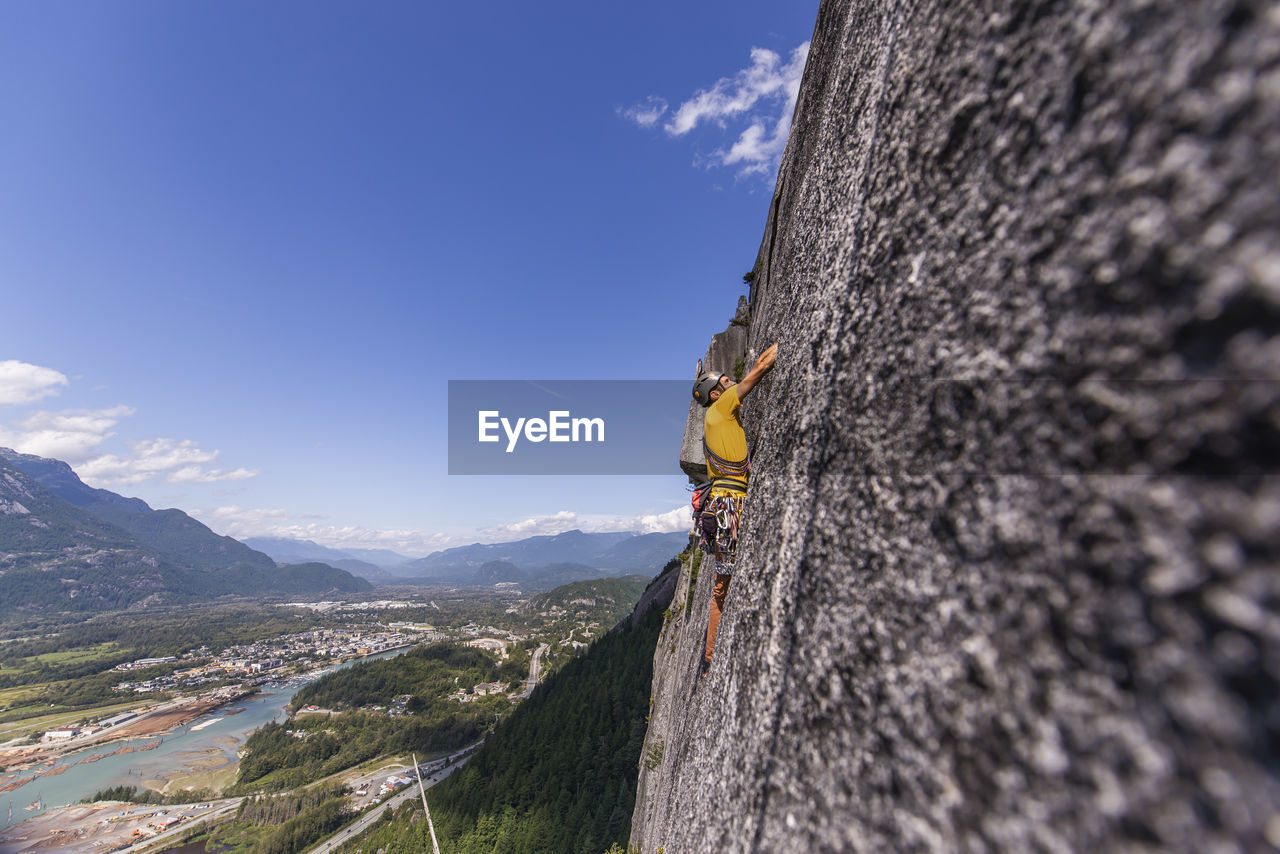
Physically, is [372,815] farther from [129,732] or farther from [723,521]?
[723,521]

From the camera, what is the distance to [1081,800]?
3.53 ft

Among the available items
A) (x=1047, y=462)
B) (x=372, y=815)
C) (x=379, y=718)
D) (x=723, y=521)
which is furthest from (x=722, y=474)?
(x=379, y=718)

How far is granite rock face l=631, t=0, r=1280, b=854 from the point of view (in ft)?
3.09

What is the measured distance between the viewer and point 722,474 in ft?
18.3

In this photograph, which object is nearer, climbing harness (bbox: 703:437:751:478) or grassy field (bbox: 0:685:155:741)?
climbing harness (bbox: 703:437:751:478)

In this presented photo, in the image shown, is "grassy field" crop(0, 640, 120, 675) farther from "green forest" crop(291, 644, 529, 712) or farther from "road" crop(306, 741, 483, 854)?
"road" crop(306, 741, 483, 854)

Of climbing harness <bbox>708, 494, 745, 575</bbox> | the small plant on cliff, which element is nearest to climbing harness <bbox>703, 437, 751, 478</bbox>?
climbing harness <bbox>708, 494, 745, 575</bbox>

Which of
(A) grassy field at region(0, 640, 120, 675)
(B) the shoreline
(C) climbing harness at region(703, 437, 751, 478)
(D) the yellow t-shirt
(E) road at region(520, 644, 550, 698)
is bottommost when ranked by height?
(B) the shoreline

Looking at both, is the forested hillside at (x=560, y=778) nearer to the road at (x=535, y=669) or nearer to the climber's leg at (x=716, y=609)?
the climber's leg at (x=716, y=609)

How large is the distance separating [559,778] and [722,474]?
60.1m

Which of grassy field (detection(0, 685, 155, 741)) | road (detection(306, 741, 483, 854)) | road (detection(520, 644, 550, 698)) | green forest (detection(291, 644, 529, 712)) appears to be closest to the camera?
road (detection(306, 741, 483, 854))

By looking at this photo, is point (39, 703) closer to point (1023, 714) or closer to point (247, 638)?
point (247, 638)

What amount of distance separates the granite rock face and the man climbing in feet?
8.93

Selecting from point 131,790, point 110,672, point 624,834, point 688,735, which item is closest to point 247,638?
point 110,672
